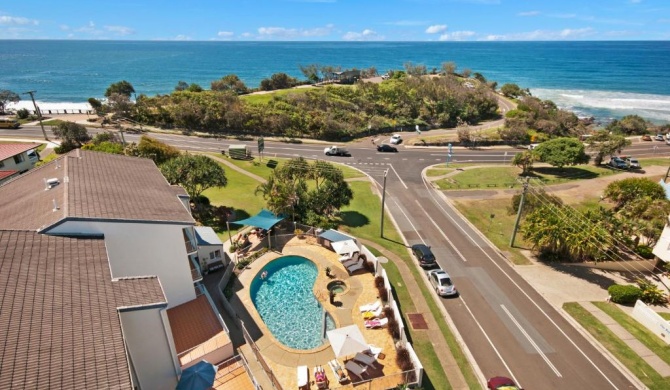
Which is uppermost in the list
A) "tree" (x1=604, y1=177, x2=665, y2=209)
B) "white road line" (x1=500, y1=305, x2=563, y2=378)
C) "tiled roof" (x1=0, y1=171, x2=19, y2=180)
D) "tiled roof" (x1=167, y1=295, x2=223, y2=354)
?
"tiled roof" (x1=0, y1=171, x2=19, y2=180)

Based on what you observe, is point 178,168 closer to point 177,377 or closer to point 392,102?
point 177,377

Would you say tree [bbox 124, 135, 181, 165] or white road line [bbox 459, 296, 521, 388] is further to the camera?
tree [bbox 124, 135, 181, 165]

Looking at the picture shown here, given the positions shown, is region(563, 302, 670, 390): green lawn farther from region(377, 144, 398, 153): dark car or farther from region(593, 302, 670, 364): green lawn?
region(377, 144, 398, 153): dark car

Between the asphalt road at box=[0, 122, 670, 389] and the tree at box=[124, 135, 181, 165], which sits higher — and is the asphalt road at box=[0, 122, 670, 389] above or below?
below

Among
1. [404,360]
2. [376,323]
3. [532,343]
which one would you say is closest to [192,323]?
[376,323]

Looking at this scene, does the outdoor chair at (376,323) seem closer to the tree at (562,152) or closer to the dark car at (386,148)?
the tree at (562,152)

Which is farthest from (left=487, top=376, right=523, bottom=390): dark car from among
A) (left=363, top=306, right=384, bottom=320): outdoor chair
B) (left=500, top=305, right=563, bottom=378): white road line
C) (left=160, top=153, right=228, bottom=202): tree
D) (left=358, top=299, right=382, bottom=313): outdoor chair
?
(left=160, top=153, right=228, bottom=202): tree

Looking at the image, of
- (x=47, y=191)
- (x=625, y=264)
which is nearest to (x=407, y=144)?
(x=625, y=264)
